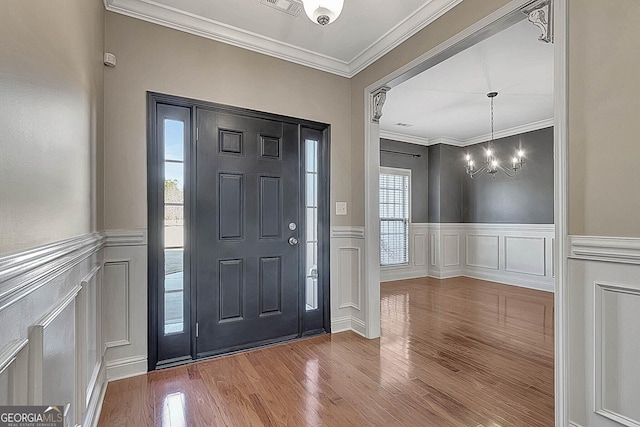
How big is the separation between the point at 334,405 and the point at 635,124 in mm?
2122

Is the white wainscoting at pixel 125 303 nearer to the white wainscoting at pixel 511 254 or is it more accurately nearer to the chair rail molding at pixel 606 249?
the chair rail molding at pixel 606 249

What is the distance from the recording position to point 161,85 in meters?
2.40

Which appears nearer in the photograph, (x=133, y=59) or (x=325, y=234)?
(x=133, y=59)

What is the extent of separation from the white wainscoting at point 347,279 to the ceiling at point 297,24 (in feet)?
5.65

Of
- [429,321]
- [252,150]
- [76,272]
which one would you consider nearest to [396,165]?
[429,321]

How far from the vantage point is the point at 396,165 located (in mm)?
5965

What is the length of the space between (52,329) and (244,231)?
1.72 metres

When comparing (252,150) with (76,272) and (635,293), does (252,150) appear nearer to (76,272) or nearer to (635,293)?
(76,272)

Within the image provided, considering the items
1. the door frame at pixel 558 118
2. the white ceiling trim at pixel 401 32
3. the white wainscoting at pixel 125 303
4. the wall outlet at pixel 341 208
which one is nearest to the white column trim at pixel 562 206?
the door frame at pixel 558 118

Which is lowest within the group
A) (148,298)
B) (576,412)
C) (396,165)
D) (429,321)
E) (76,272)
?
(429,321)

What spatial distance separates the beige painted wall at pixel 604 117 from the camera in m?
1.39

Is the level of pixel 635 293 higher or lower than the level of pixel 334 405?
higher

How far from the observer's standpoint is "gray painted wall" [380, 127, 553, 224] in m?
5.21

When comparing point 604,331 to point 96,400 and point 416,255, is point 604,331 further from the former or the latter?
point 416,255
